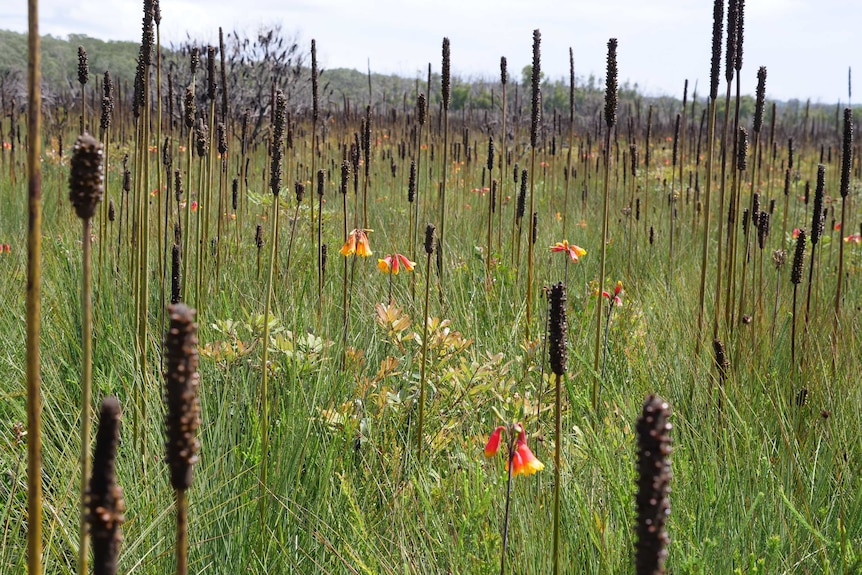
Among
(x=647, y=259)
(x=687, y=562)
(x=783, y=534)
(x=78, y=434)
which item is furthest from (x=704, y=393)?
(x=647, y=259)

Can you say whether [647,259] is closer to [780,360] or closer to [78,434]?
[780,360]

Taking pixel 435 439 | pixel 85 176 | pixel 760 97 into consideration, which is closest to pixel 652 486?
pixel 85 176

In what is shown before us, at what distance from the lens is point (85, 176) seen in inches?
28.6

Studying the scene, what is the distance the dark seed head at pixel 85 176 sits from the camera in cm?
Answer: 72

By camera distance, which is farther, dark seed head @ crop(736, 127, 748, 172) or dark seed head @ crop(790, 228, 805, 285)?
dark seed head @ crop(736, 127, 748, 172)

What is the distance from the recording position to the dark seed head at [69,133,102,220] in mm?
723

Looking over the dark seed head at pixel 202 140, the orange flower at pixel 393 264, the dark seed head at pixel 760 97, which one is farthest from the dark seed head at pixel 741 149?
the dark seed head at pixel 202 140

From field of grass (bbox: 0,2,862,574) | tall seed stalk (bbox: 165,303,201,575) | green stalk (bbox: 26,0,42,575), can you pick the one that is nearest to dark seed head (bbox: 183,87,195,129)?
field of grass (bbox: 0,2,862,574)

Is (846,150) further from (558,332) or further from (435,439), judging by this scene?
(558,332)

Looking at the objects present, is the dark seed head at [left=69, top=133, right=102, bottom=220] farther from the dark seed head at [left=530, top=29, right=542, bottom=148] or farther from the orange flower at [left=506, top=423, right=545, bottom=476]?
the dark seed head at [left=530, top=29, right=542, bottom=148]

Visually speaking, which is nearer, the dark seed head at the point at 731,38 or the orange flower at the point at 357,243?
the dark seed head at the point at 731,38

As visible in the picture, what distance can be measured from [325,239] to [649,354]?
7.17ft

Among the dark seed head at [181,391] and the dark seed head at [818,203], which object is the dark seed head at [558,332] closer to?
the dark seed head at [181,391]

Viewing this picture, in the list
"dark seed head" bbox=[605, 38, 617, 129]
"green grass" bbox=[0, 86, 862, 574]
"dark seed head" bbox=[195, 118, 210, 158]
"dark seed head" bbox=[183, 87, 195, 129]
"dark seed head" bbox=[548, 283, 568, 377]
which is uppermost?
"dark seed head" bbox=[605, 38, 617, 129]
